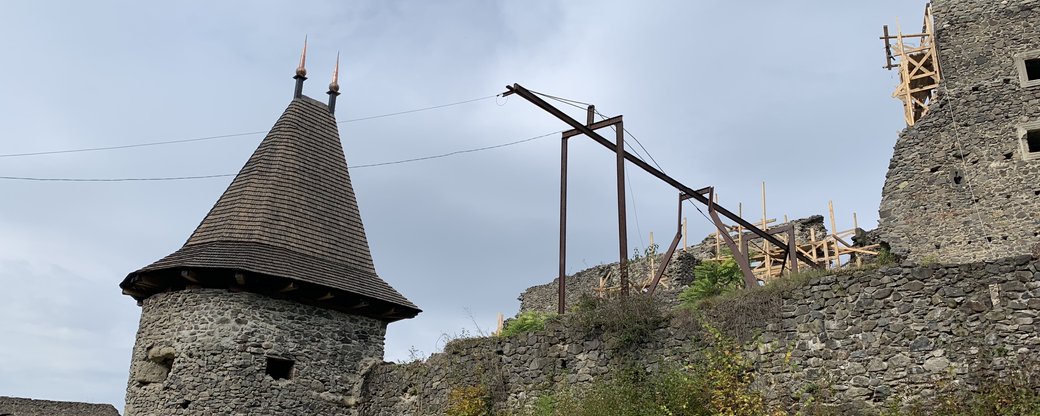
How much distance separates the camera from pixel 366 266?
56.6 ft

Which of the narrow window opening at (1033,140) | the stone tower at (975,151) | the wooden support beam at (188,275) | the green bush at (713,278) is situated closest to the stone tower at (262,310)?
the wooden support beam at (188,275)

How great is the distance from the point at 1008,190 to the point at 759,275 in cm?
789

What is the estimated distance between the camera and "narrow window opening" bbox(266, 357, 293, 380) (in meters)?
14.8

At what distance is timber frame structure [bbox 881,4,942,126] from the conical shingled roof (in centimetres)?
1502

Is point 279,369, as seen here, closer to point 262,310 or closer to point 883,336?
point 262,310

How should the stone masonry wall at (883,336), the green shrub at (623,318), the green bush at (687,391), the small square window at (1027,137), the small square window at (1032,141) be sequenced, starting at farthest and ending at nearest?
1. the small square window at (1032,141)
2. the small square window at (1027,137)
3. the green shrub at (623,318)
4. the green bush at (687,391)
5. the stone masonry wall at (883,336)

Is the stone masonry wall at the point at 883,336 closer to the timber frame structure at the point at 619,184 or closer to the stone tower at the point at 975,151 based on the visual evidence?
the timber frame structure at the point at 619,184

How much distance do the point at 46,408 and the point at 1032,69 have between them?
85.3 feet

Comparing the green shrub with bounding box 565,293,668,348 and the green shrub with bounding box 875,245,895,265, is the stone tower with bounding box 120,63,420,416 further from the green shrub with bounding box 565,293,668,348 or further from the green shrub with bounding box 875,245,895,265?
the green shrub with bounding box 875,245,895,265

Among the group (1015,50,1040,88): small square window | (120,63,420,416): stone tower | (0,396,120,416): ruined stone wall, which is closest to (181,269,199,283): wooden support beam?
(120,63,420,416): stone tower

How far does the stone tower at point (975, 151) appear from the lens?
64.1ft

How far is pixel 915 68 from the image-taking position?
2391cm

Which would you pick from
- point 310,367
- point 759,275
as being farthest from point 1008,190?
point 310,367

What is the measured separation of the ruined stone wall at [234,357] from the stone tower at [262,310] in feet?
0.05
